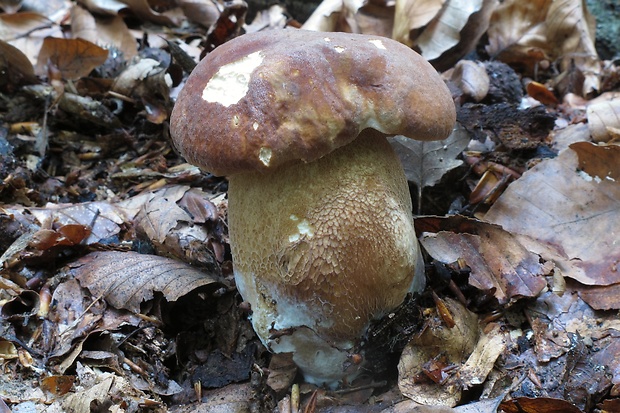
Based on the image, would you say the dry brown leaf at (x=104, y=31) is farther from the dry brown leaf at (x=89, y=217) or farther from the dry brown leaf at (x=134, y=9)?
the dry brown leaf at (x=89, y=217)

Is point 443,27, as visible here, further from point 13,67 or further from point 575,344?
point 13,67

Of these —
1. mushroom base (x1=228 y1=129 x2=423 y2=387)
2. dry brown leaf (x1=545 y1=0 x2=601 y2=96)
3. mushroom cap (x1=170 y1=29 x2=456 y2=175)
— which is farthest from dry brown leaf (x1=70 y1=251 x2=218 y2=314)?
dry brown leaf (x1=545 y1=0 x2=601 y2=96)

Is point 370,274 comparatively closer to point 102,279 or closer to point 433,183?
point 433,183

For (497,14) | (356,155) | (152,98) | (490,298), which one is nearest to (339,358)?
(490,298)

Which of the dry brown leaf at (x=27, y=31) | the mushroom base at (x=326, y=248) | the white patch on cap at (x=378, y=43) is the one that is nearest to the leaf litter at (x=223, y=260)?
the mushroom base at (x=326, y=248)

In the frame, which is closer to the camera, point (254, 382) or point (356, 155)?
point (356, 155)

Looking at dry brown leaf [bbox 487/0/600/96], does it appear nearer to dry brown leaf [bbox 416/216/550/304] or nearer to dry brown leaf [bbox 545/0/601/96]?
dry brown leaf [bbox 545/0/601/96]

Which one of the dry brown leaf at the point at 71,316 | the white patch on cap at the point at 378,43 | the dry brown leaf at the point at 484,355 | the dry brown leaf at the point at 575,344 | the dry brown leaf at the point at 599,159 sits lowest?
the dry brown leaf at the point at 71,316
